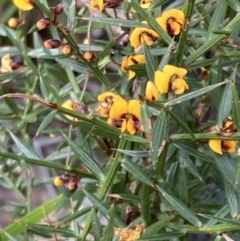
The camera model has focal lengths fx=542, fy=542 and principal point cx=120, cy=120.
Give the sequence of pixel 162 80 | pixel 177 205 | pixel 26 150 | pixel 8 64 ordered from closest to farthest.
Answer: pixel 162 80 < pixel 177 205 < pixel 26 150 < pixel 8 64

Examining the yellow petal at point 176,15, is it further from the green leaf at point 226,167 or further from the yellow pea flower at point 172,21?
the green leaf at point 226,167

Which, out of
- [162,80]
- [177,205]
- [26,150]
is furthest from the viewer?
[26,150]

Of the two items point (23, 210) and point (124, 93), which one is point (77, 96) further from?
point (23, 210)

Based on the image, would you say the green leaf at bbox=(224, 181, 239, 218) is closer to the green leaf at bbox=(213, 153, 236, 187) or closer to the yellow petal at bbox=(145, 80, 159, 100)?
the green leaf at bbox=(213, 153, 236, 187)

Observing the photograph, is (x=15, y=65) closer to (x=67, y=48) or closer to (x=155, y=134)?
(x=67, y=48)

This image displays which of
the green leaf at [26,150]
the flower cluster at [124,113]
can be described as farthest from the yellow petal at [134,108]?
the green leaf at [26,150]

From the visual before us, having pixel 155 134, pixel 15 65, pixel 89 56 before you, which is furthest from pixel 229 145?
pixel 15 65

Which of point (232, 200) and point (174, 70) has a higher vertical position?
point (174, 70)
